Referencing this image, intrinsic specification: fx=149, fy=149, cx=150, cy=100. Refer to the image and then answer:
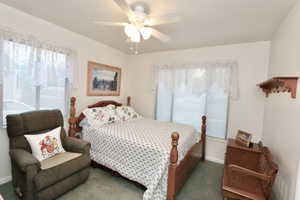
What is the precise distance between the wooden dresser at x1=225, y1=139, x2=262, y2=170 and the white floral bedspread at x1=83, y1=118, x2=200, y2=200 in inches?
23.8

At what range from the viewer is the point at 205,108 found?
3.22m

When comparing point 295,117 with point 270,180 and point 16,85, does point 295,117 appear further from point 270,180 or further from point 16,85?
point 16,85

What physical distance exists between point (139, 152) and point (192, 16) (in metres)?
1.93

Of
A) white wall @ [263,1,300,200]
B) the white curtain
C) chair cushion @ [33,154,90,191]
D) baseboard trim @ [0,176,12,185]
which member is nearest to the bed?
chair cushion @ [33,154,90,191]

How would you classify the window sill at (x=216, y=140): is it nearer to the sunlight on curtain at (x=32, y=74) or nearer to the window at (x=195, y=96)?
the window at (x=195, y=96)

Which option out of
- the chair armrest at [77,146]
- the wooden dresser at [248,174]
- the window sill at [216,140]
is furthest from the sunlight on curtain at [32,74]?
the window sill at [216,140]

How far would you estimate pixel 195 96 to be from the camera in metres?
3.32

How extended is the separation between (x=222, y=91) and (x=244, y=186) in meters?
1.81

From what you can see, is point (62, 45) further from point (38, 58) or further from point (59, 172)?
point (59, 172)

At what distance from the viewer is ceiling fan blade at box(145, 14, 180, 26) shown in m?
1.98

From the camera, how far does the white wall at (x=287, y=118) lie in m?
1.40

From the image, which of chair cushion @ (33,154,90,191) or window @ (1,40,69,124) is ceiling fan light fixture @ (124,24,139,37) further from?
chair cushion @ (33,154,90,191)

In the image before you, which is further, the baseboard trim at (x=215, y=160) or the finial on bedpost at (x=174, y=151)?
the baseboard trim at (x=215, y=160)

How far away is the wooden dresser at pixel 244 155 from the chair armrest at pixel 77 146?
2.18 m
